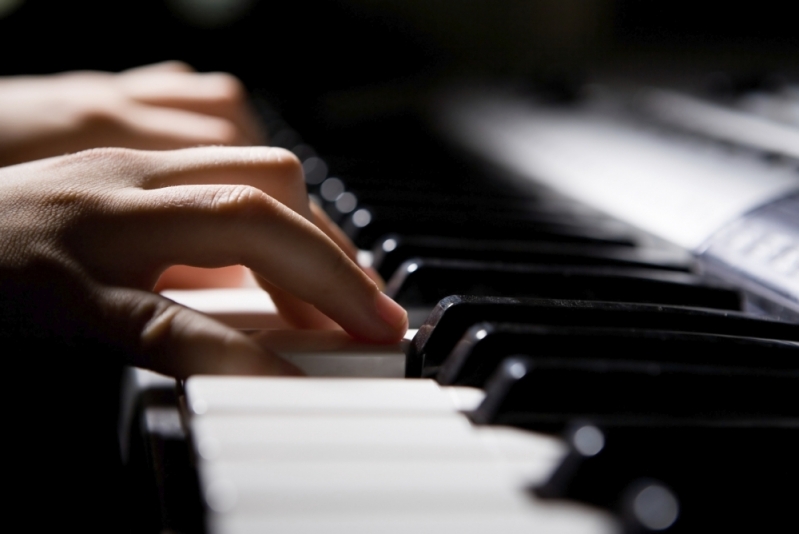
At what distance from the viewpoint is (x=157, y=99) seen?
1.22 meters

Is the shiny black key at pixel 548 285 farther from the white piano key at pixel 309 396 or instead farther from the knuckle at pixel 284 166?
the white piano key at pixel 309 396

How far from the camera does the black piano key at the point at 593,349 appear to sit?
1.78ft

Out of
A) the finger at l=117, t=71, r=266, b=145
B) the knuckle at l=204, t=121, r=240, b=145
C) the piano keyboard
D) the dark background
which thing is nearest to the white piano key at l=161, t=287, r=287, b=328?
the piano keyboard

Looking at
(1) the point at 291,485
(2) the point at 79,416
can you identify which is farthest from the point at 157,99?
(1) the point at 291,485

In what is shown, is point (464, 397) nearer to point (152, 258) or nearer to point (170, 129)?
point (152, 258)

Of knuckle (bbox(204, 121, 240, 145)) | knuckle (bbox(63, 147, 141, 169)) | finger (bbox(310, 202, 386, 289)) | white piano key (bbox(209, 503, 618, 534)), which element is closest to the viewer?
white piano key (bbox(209, 503, 618, 534))

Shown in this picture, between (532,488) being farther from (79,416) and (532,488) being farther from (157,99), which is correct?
(157,99)

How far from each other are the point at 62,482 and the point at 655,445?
1.60ft

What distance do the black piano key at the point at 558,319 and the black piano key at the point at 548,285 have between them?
118 millimetres

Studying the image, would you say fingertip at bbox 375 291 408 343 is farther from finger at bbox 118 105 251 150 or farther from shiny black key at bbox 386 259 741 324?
finger at bbox 118 105 251 150

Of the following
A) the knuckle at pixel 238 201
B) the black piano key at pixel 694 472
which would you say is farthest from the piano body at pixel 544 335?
the knuckle at pixel 238 201

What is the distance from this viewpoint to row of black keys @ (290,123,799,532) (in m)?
0.41

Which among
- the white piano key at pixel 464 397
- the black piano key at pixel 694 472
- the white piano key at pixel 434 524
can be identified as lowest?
the white piano key at pixel 464 397

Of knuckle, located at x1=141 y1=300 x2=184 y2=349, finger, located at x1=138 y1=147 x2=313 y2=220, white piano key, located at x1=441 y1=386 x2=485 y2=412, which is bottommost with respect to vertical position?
knuckle, located at x1=141 y1=300 x2=184 y2=349
